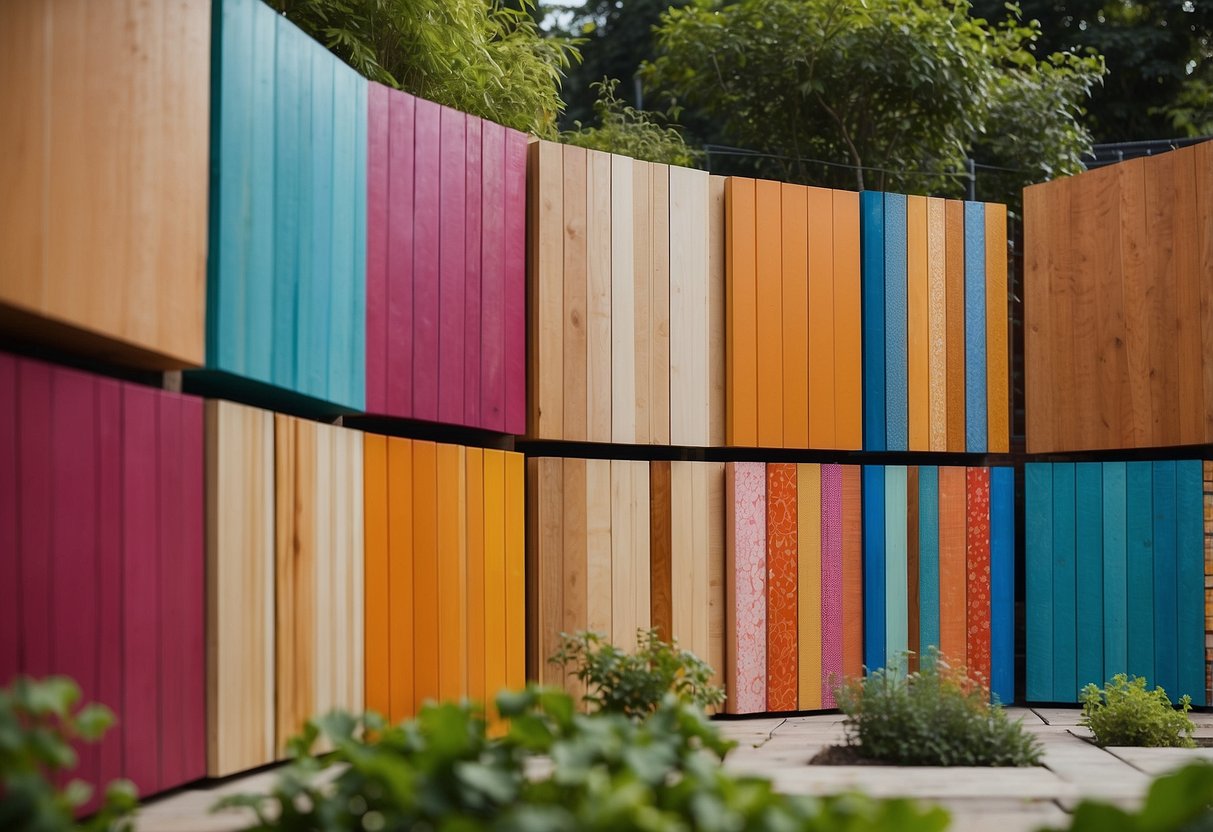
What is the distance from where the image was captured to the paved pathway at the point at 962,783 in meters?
3.08

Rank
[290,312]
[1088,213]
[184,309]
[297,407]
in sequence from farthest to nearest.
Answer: [1088,213] < [297,407] < [290,312] < [184,309]

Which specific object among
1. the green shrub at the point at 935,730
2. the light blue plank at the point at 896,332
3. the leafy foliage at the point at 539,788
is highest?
the light blue plank at the point at 896,332

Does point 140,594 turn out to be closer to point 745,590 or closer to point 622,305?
point 622,305

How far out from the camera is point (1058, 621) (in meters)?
6.16

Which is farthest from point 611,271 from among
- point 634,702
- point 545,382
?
point 634,702

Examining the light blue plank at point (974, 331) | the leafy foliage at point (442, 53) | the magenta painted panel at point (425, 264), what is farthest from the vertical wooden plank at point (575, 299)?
the light blue plank at point (974, 331)

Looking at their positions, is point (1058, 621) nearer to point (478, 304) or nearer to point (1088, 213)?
point (1088, 213)

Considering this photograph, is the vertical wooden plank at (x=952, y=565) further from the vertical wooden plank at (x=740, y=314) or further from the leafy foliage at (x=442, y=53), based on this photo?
the leafy foliage at (x=442, y=53)

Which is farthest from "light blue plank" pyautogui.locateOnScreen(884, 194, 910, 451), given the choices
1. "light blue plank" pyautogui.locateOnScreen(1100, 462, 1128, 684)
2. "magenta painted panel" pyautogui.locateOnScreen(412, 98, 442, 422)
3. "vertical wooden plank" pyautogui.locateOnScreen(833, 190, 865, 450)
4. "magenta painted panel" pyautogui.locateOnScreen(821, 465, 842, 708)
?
"magenta painted panel" pyautogui.locateOnScreen(412, 98, 442, 422)

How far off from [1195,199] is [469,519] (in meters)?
3.86

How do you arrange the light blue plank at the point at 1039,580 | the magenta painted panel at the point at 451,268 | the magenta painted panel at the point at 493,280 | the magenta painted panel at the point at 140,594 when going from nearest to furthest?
the magenta painted panel at the point at 140,594 → the magenta painted panel at the point at 451,268 → the magenta painted panel at the point at 493,280 → the light blue plank at the point at 1039,580

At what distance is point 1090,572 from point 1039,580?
253 millimetres

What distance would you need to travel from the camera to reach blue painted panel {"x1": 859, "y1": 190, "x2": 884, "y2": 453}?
6129mm

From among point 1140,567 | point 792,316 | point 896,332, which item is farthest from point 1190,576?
point 792,316
